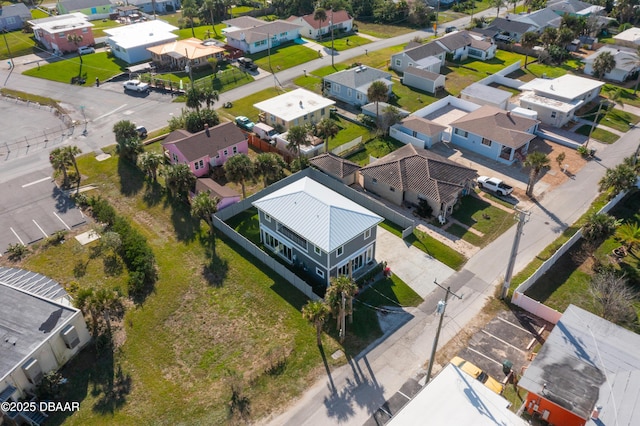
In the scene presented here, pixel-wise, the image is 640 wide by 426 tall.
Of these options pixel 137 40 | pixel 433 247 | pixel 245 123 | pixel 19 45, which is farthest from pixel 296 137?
pixel 19 45

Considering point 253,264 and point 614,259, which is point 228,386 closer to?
point 253,264

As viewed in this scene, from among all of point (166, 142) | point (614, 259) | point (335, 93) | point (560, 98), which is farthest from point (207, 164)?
point (560, 98)

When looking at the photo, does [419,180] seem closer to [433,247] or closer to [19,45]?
[433,247]

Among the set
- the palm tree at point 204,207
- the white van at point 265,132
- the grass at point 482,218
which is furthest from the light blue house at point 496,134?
the palm tree at point 204,207

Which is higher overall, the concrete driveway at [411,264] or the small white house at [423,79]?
the small white house at [423,79]

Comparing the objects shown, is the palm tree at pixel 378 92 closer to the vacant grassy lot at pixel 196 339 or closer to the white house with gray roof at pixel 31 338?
the vacant grassy lot at pixel 196 339

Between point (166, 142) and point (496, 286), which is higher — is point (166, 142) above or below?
above
